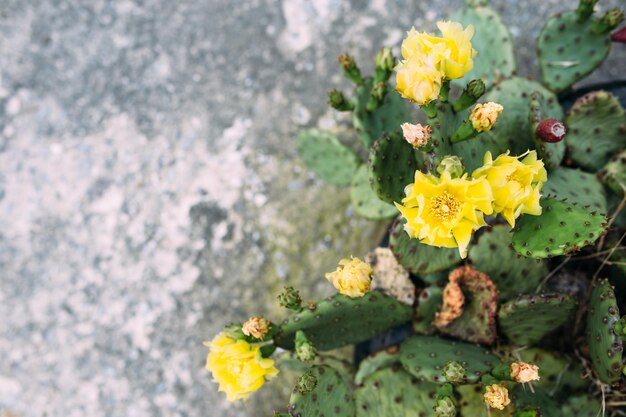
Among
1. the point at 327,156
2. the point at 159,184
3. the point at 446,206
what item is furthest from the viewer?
the point at 159,184

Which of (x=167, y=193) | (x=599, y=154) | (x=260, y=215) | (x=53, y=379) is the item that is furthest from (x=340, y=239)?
(x=53, y=379)

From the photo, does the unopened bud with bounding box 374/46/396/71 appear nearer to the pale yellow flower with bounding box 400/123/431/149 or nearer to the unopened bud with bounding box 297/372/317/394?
the pale yellow flower with bounding box 400/123/431/149

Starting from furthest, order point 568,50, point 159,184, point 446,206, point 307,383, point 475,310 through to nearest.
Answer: point 159,184, point 568,50, point 475,310, point 307,383, point 446,206

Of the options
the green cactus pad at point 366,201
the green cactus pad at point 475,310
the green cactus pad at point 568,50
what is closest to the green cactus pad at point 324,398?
the green cactus pad at point 475,310

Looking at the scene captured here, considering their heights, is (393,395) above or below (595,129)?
below

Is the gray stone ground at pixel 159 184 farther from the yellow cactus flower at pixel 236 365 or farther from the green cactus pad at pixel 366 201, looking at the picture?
the yellow cactus flower at pixel 236 365

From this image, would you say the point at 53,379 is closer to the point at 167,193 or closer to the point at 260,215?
the point at 167,193

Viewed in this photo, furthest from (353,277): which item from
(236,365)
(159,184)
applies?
(159,184)

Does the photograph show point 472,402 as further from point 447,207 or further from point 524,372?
point 447,207
